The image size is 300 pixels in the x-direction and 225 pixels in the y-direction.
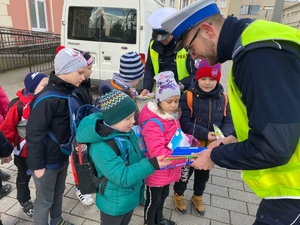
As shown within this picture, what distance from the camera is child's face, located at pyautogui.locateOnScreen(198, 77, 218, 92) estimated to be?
2.46 m

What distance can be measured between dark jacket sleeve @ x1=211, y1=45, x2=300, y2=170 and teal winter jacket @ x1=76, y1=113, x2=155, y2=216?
0.78 m

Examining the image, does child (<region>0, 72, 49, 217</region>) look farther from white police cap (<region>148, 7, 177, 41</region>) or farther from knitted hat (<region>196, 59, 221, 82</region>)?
knitted hat (<region>196, 59, 221, 82</region>)

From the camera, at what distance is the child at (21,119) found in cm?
226

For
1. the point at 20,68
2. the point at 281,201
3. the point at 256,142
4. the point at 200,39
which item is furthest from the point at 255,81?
the point at 20,68

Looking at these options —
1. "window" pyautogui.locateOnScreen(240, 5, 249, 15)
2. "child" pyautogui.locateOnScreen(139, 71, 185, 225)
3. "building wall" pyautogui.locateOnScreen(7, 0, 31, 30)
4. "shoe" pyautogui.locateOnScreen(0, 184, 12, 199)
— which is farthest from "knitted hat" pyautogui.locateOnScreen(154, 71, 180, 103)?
"window" pyautogui.locateOnScreen(240, 5, 249, 15)

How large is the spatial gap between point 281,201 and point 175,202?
167 centimetres

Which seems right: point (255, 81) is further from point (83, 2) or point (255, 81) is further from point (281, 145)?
point (83, 2)

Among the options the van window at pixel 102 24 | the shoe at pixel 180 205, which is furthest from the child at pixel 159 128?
the van window at pixel 102 24

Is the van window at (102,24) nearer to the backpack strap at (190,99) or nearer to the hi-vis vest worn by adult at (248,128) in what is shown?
the backpack strap at (190,99)

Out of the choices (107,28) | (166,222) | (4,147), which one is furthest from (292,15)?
(4,147)

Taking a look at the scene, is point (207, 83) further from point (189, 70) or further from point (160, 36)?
point (160, 36)

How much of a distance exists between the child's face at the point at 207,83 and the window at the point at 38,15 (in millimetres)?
13861

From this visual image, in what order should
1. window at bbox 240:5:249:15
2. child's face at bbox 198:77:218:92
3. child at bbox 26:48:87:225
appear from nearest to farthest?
child at bbox 26:48:87:225 < child's face at bbox 198:77:218:92 < window at bbox 240:5:249:15

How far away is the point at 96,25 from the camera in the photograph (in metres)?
6.25
